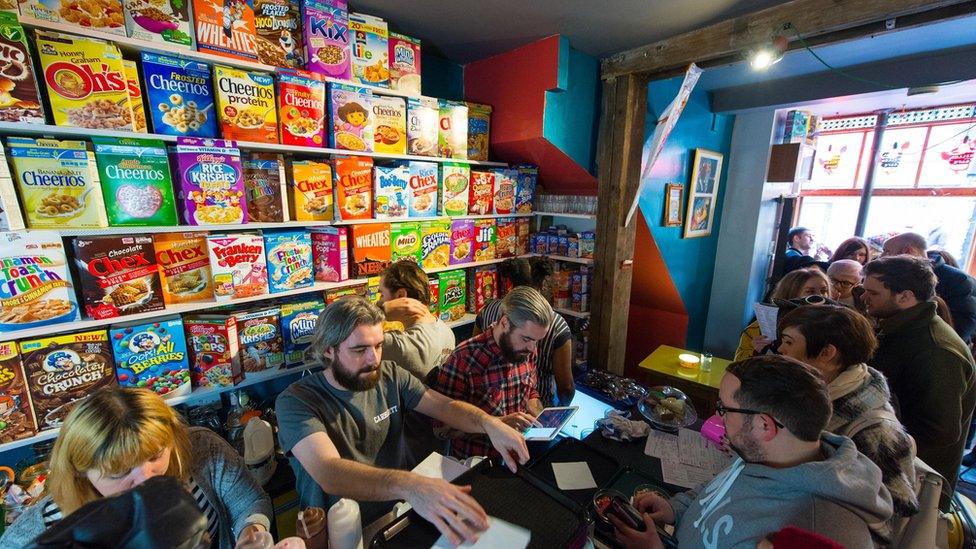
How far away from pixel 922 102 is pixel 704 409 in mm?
5169

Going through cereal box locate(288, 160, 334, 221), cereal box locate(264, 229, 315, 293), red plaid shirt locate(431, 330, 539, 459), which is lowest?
red plaid shirt locate(431, 330, 539, 459)

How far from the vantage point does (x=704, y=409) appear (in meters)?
2.87

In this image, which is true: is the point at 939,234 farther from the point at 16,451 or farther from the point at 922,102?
the point at 16,451

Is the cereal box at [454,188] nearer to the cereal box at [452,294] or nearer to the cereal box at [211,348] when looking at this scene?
the cereal box at [452,294]

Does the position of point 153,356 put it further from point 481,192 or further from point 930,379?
point 930,379

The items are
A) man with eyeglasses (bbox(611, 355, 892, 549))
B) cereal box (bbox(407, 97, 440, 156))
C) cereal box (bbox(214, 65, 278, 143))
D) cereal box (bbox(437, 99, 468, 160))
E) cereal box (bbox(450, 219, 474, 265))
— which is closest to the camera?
man with eyeglasses (bbox(611, 355, 892, 549))

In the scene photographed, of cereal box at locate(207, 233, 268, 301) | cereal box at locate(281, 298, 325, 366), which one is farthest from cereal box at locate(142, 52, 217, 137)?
cereal box at locate(281, 298, 325, 366)

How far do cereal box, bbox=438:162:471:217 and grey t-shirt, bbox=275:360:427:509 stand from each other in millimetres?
1514

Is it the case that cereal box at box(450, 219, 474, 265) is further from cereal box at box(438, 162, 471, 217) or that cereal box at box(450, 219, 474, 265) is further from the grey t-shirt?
the grey t-shirt

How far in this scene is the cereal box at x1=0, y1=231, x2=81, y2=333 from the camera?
149 cm

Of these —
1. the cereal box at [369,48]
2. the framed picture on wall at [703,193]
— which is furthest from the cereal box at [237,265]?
the framed picture on wall at [703,193]

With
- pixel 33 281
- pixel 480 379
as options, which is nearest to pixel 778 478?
pixel 480 379

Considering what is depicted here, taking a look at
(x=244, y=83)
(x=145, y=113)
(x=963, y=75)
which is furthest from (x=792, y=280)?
(x=145, y=113)

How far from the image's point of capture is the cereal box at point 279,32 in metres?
1.95
